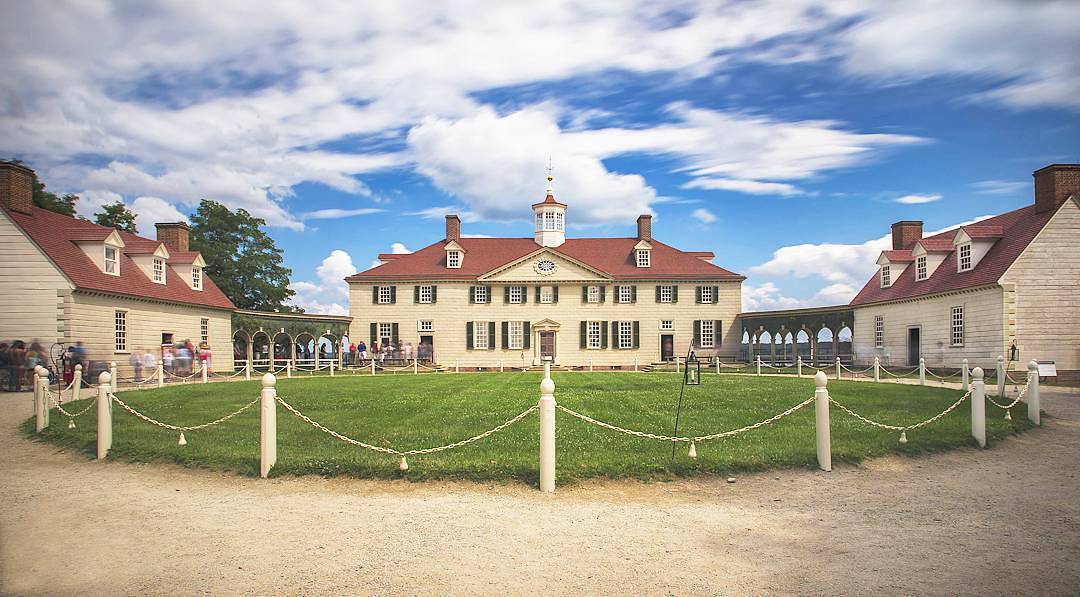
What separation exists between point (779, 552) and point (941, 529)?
207 cm

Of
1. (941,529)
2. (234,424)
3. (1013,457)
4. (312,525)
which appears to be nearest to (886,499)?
(941,529)

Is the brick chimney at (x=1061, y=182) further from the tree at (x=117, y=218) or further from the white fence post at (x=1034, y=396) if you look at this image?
the tree at (x=117, y=218)

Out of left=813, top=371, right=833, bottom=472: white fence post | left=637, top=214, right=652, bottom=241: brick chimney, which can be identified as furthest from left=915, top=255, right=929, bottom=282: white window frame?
left=813, top=371, right=833, bottom=472: white fence post

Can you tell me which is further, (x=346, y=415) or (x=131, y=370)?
(x=131, y=370)

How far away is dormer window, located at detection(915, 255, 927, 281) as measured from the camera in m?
32.3

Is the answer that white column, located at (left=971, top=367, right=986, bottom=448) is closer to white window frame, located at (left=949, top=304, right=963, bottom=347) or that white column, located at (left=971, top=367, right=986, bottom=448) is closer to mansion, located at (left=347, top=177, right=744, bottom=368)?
white window frame, located at (left=949, top=304, right=963, bottom=347)

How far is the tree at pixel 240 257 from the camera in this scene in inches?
1847

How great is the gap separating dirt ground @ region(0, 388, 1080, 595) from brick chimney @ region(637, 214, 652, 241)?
37920 mm

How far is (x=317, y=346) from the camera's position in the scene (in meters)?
39.9

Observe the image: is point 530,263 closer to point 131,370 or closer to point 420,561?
point 131,370

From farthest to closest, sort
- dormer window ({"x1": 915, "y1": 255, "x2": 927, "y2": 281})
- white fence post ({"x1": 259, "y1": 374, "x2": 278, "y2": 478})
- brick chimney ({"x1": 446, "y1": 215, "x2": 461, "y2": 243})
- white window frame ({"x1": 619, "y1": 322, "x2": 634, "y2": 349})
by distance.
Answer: brick chimney ({"x1": 446, "y1": 215, "x2": 461, "y2": 243}), white window frame ({"x1": 619, "y1": 322, "x2": 634, "y2": 349}), dormer window ({"x1": 915, "y1": 255, "x2": 927, "y2": 281}), white fence post ({"x1": 259, "y1": 374, "x2": 278, "y2": 478})

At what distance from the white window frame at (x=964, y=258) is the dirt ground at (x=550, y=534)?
73.0 ft

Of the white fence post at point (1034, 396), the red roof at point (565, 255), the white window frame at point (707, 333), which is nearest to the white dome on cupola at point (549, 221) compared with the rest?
the red roof at point (565, 255)

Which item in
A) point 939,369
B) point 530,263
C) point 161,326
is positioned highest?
point 530,263
